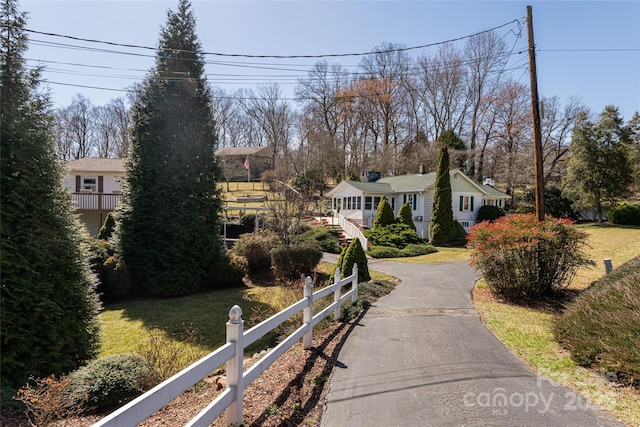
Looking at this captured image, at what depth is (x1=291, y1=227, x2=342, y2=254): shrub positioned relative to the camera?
22.2 m

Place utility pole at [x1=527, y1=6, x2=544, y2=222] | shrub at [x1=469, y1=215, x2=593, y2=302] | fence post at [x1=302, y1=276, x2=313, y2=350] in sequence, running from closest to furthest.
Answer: fence post at [x1=302, y1=276, x2=313, y2=350], shrub at [x1=469, y1=215, x2=593, y2=302], utility pole at [x1=527, y1=6, x2=544, y2=222]

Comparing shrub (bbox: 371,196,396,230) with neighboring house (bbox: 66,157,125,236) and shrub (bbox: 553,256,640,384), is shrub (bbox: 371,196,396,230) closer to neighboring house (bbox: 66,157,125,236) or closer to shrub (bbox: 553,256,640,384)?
neighboring house (bbox: 66,157,125,236)

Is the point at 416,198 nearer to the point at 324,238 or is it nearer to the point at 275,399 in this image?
the point at 324,238

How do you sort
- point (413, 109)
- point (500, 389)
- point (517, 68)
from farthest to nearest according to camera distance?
point (413, 109), point (517, 68), point (500, 389)

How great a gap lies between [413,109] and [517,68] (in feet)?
105

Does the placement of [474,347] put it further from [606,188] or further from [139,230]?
[606,188]

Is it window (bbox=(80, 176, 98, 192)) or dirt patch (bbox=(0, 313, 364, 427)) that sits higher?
window (bbox=(80, 176, 98, 192))

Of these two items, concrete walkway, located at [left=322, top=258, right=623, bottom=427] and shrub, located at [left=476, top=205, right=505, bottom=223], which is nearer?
concrete walkway, located at [left=322, top=258, right=623, bottom=427]

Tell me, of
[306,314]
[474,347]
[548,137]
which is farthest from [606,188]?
[306,314]

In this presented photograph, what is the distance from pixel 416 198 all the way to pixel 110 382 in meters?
25.6

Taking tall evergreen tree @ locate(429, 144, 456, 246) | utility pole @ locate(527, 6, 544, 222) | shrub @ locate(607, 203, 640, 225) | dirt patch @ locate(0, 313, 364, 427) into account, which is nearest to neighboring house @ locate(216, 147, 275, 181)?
tall evergreen tree @ locate(429, 144, 456, 246)

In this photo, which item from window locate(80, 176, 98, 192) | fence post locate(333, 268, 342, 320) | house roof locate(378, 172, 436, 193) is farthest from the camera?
house roof locate(378, 172, 436, 193)

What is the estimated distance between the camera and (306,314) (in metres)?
5.61

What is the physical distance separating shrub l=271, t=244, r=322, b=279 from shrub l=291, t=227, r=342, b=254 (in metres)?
7.52
